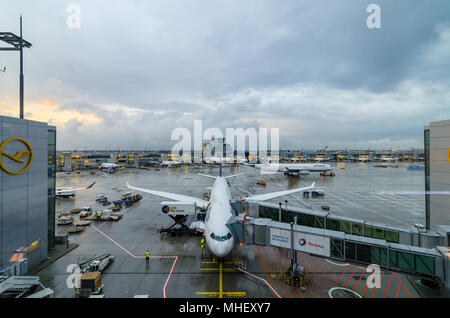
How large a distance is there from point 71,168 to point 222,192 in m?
119

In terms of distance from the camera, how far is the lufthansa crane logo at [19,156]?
1789cm

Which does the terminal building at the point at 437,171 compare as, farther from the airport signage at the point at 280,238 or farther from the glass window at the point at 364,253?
the airport signage at the point at 280,238

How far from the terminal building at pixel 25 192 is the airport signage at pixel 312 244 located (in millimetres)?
24869

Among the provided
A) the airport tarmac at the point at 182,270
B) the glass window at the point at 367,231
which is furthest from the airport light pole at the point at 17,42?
the glass window at the point at 367,231

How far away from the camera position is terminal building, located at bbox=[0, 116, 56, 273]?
18.1m

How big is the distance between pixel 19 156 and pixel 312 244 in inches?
1079

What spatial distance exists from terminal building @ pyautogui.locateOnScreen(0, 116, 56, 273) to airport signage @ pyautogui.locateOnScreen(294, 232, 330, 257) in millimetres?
24869

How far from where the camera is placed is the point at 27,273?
789 inches

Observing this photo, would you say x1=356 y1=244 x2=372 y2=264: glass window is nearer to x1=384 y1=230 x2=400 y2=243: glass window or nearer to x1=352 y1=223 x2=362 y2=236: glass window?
x1=384 y1=230 x2=400 y2=243: glass window

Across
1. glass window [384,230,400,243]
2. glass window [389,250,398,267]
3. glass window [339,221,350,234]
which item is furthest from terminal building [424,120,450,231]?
glass window [389,250,398,267]

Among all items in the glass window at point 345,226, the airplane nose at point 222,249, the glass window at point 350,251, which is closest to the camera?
the glass window at point 350,251
